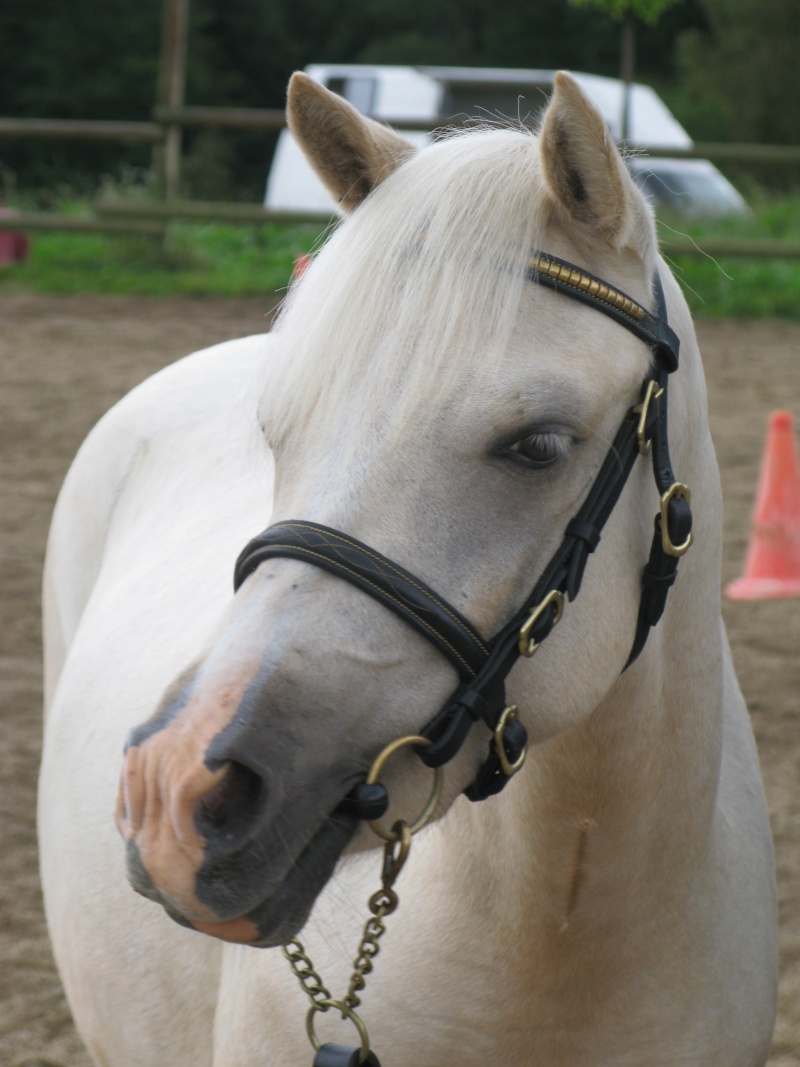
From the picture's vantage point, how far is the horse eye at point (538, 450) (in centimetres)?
143

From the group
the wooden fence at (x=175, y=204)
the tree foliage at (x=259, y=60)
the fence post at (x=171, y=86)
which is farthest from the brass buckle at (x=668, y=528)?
the tree foliage at (x=259, y=60)

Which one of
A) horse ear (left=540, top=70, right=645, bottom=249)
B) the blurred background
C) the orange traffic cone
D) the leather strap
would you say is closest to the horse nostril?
the leather strap

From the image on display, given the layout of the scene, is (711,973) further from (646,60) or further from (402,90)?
(646,60)

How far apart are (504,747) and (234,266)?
11063 mm

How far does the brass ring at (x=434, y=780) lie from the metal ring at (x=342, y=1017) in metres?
0.37

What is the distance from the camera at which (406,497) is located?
4.58 ft

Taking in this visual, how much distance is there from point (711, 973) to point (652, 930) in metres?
0.16

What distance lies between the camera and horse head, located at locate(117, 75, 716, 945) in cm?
131

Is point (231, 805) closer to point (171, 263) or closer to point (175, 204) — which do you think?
point (171, 263)

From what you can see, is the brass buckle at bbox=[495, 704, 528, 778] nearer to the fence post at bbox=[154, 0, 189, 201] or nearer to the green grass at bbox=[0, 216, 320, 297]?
the green grass at bbox=[0, 216, 320, 297]

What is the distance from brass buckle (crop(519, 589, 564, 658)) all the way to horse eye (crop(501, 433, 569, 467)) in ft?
0.53

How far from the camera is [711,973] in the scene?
1872 millimetres

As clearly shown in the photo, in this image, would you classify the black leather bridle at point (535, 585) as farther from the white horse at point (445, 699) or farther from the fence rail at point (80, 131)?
the fence rail at point (80, 131)

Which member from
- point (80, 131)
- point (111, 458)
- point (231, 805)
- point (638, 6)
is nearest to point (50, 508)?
point (111, 458)
